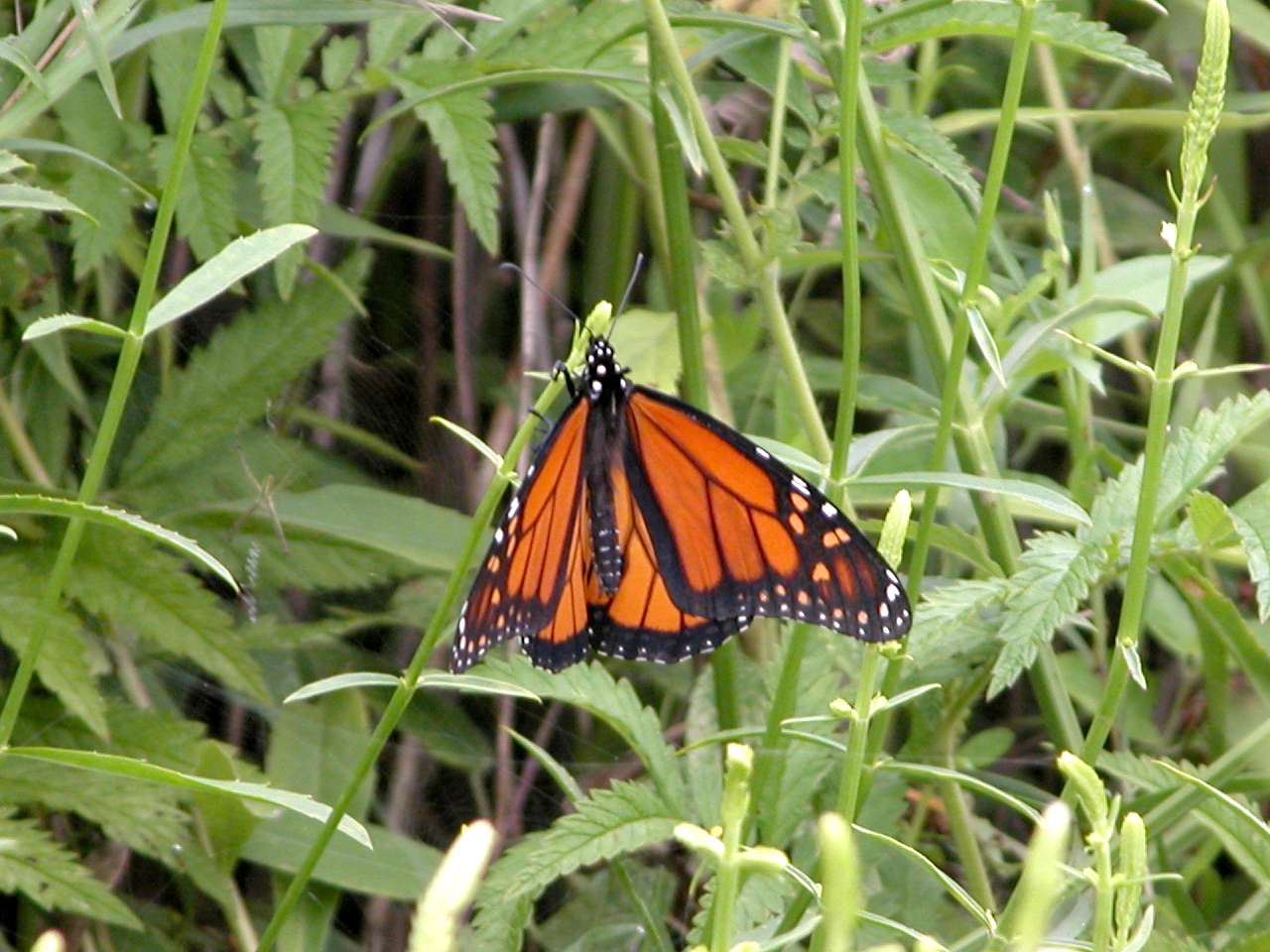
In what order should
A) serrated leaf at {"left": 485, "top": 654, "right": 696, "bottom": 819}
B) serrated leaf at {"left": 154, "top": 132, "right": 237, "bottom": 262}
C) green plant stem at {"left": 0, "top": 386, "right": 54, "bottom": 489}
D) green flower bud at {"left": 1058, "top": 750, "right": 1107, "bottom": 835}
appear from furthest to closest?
green plant stem at {"left": 0, "top": 386, "right": 54, "bottom": 489}
serrated leaf at {"left": 154, "top": 132, "right": 237, "bottom": 262}
serrated leaf at {"left": 485, "top": 654, "right": 696, "bottom": 819}
green flower bud at {"left": 1058, "top": 750, "right": 1107, "bottom": 835}

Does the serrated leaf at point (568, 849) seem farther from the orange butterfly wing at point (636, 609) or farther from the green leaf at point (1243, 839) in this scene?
the green leaf at point (1243, 839)

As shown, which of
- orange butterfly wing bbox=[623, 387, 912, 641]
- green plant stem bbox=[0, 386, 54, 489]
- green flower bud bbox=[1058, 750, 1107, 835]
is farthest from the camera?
green plant stem bbox=[0, 386, 54, 489]

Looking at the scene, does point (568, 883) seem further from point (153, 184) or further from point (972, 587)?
point (153, 184)

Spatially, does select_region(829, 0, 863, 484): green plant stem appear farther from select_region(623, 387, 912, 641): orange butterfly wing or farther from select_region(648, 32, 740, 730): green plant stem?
select_region(648, 32, 740, 730): green plant stem

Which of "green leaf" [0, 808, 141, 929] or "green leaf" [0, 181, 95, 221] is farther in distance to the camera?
"green leaf" [0, 808, 141, 929]

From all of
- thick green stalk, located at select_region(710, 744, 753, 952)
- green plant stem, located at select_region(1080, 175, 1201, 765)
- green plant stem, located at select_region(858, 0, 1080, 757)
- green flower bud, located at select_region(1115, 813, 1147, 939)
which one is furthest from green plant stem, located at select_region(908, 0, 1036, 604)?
thick green stalk, located at select_region(710, 744, 753, 952)

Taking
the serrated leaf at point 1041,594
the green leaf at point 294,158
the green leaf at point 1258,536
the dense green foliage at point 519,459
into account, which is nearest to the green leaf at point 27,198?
the dense green foliage at point 519,459
